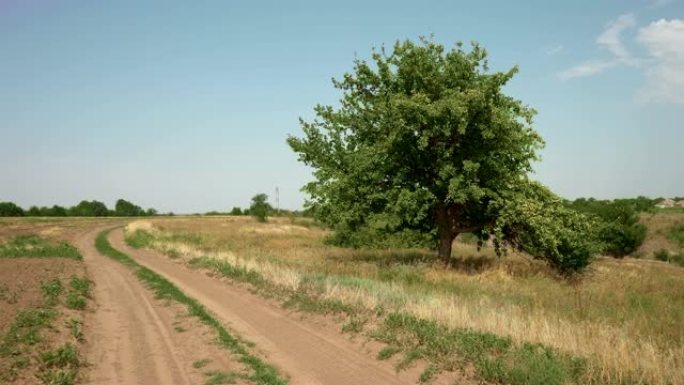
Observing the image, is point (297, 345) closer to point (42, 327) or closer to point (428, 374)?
point (428, 374)

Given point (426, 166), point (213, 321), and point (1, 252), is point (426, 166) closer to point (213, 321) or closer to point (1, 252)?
point (213, 321)

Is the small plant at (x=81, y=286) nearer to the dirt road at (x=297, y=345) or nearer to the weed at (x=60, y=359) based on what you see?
the dirt road at (x=297, y=345)

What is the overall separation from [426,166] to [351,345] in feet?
46.2

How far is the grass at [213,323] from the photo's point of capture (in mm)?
9219

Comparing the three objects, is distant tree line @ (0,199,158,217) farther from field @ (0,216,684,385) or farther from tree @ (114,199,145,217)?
field @ (0,216,684,385)

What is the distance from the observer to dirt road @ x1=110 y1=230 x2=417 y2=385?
370 inches

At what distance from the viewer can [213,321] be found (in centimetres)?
1358

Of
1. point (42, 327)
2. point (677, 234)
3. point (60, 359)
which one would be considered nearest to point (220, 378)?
point (60, 359)

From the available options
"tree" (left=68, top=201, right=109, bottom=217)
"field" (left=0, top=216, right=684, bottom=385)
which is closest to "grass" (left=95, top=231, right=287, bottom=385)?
"field" (left=0, top=216, right=684, bottom=385)

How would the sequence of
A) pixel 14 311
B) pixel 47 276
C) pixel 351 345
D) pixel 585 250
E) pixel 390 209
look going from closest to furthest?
pixel 351 345
pixel 14 311
pixel 47 276
pixel 390 209
pixel 585 250

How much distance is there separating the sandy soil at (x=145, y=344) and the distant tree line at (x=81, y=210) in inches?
5368

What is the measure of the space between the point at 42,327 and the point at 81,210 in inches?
6489

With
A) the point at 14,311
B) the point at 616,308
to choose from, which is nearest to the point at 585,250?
the point at 616,308

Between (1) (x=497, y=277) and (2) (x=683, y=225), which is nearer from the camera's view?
(1) (x=497, y=277)
